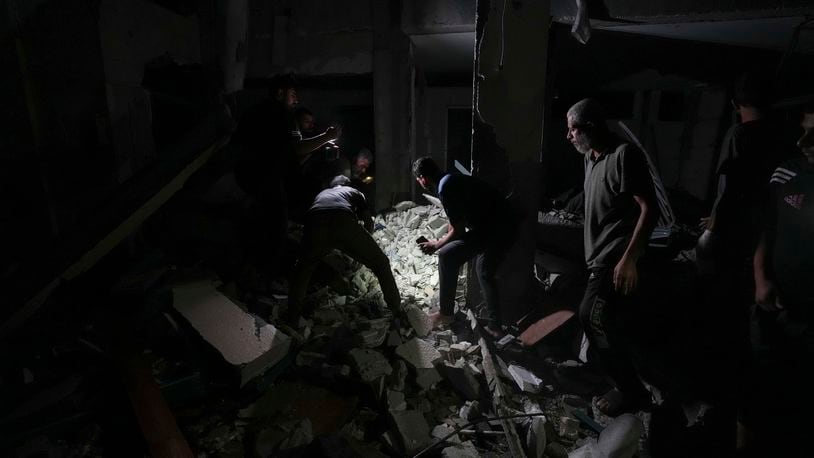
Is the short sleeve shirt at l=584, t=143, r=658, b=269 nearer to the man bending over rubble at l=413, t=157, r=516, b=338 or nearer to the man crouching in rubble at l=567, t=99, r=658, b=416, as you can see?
the man crouching in rubble at l=567, t=99, r=658, b=416

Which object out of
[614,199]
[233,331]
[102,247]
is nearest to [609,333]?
[614,199]

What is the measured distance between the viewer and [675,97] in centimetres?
768

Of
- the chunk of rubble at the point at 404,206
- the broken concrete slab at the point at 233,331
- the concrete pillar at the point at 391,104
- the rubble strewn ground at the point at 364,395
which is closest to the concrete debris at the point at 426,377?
the rubble strewn ground at the point at 364,395

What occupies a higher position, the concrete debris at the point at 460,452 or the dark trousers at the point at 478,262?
the dark trousers at the point at 478,262

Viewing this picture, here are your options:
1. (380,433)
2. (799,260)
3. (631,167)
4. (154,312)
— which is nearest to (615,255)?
(631,167)

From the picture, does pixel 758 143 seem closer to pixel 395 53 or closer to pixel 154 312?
pixel 154 312

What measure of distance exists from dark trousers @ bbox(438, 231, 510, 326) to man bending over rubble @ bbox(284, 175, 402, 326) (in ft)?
1.75

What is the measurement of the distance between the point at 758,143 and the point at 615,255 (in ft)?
4.64

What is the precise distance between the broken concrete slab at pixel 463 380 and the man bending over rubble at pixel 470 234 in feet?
2.67

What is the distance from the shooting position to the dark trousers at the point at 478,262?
12.1 feet

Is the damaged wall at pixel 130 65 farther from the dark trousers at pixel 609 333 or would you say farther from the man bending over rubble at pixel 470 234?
the dark trousers at pixel 609 333

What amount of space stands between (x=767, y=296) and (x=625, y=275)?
780 mm

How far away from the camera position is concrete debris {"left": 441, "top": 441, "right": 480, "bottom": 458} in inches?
95.0

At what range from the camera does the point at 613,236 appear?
281 centimetres
